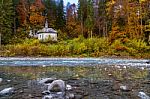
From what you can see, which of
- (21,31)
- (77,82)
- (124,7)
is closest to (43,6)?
(21,31)

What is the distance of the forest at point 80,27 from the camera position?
158ft

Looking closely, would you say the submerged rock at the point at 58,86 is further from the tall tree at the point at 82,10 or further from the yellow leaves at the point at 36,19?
the tall tree at the point at 82,10

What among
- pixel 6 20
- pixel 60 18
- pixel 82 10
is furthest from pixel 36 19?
pixel 82 10

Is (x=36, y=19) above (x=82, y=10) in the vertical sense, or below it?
below

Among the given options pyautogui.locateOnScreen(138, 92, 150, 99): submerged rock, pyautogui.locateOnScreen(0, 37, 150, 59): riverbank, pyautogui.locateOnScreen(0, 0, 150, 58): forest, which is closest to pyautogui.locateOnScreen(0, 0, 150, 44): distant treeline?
pyautogui.locateOnScreen(0, 0, 150, 58): forest

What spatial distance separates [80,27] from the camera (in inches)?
2574

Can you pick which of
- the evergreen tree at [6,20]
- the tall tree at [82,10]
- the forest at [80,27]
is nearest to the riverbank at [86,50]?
the forest at [80,27]

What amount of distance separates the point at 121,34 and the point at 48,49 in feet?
38.0

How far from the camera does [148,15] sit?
5297 cm

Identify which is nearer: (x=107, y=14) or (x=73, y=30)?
(x=107, y=14)

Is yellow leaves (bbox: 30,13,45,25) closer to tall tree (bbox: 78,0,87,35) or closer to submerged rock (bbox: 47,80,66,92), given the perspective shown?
tall tree (bbox: 78,0,87,35)

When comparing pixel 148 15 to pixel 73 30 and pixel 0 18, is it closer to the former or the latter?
pixel 73 30

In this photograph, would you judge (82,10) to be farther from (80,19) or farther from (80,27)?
(80,27)

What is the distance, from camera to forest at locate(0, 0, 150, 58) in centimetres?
4803
